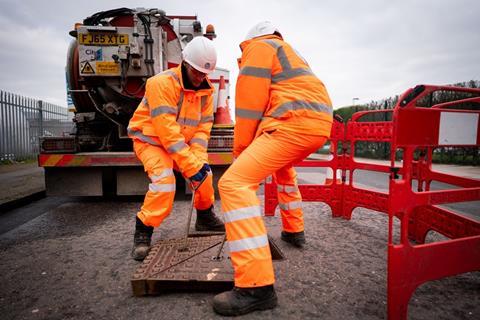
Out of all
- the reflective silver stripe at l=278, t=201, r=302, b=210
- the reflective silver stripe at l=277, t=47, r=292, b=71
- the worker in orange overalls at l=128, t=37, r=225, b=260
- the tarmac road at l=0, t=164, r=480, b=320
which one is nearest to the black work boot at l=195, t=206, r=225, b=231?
the tarmac road at l=0, t=164, r=480, b=320

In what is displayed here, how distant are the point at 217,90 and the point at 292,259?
4292 mm

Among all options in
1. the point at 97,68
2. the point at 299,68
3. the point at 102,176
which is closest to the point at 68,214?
the point at 102,176

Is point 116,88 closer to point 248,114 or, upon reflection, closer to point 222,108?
point 222,108

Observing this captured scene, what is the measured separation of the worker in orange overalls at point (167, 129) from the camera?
8.01ft

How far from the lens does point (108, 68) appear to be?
165 inches

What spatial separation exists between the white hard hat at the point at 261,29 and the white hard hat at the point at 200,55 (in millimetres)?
498

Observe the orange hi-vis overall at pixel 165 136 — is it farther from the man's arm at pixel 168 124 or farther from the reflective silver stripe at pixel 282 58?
the reflective silver stripe at pixel 282 58

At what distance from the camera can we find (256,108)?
1.87 meters

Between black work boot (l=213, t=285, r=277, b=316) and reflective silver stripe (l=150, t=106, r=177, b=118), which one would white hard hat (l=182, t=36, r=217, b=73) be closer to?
reflective silver stripe (l=150, t=106, r=177, b=118)

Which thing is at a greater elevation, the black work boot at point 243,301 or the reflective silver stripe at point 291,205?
the reflective silver stripe at point 291,205

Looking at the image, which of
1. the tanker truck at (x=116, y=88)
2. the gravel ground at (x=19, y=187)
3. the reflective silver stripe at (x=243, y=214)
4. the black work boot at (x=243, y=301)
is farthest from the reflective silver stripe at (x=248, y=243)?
the gravel ground at (x=19, y=187)

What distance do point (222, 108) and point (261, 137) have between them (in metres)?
4.02

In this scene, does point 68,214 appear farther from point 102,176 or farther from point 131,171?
point 131,171

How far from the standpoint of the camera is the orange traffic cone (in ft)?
18.5
